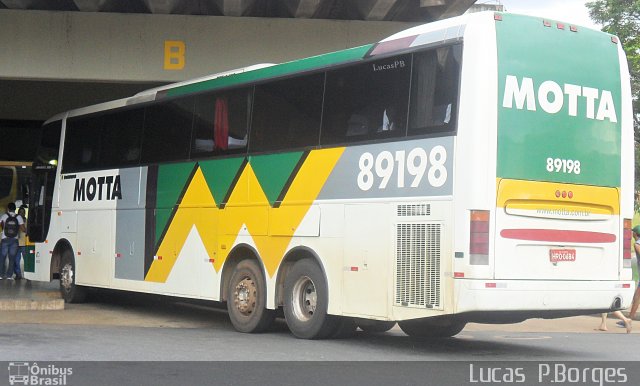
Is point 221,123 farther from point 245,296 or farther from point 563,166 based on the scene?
point 563,166

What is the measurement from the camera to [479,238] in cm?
1086

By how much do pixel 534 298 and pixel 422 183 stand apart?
1.75 meters

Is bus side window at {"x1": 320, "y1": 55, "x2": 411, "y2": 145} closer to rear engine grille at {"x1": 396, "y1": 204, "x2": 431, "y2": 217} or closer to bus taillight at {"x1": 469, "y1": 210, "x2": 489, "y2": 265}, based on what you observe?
rear engine grille at {"x1": 396, "y1": 204, "x2": 431, "y2": 217}

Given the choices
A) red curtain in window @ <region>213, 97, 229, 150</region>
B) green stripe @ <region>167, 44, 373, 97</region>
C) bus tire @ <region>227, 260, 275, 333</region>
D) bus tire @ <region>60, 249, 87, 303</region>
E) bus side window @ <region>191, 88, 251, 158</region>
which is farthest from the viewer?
bus tire @ <region>60, 249, 87, 303</region>

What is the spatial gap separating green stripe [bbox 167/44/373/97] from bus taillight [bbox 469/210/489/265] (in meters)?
2.85

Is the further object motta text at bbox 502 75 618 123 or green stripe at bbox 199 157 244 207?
green stripe at bbox 199 157 244 207

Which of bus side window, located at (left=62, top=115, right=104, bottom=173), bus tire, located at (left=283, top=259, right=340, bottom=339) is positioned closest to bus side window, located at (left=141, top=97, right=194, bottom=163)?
bus side window, located at (left=62, top=115, right=104, bottom=173)

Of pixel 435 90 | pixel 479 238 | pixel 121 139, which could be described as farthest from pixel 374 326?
pixel 121 139

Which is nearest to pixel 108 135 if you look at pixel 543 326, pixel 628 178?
pixel 543 326

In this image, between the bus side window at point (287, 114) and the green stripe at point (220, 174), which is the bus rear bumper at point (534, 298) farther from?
the green stripe at point (220, 174)

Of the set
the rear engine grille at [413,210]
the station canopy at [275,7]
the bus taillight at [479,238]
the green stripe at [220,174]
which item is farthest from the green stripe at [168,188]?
the bus taillight at [479,238]

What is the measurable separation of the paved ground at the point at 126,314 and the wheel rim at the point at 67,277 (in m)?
0.24

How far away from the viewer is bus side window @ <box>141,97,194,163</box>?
15.9m

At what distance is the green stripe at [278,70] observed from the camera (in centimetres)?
1287
